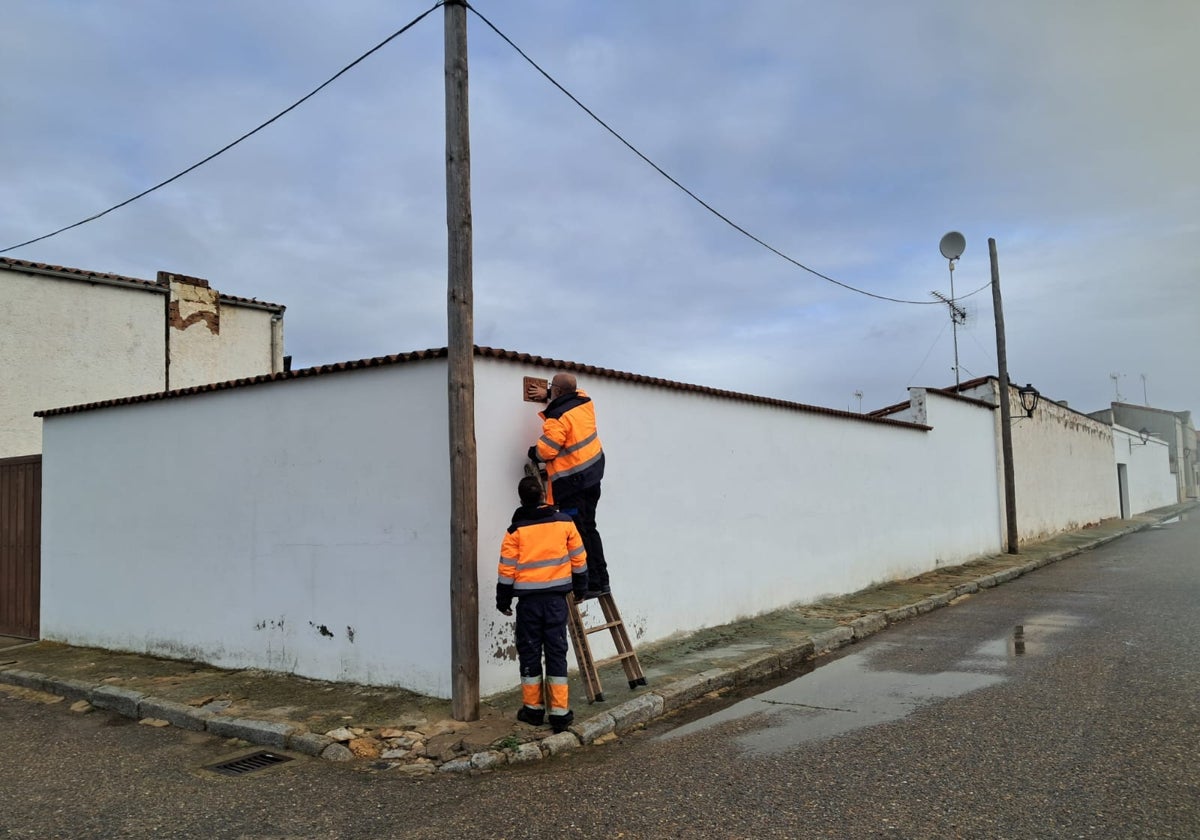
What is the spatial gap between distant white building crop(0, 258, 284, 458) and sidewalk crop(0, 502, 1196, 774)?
585 centimetres

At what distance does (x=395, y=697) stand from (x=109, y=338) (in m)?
11.9

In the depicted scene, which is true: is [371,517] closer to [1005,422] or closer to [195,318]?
[195,318]

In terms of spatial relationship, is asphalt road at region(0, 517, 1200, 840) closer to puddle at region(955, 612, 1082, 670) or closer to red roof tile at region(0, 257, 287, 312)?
puddle at region(955, 612, 1082, 670)

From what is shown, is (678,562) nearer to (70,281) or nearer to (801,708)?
(801,708)

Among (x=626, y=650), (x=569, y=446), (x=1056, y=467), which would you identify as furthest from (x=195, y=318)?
(x=1056, y=467)

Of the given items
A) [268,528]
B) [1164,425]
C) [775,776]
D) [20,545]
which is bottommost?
[775,776]

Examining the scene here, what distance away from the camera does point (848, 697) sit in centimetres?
654

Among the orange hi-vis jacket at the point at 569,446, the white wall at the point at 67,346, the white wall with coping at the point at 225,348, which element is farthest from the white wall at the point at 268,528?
the white wall with coping at the point at 225,348

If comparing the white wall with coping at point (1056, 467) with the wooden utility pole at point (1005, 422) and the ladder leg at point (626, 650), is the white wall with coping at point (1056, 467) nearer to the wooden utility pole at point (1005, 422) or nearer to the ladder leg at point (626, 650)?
the wooden utility pole at point (1005, 422)

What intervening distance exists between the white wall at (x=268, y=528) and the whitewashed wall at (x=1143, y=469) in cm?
3421

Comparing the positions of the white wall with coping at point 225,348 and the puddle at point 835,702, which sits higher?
the white wall with coping at point 225,348

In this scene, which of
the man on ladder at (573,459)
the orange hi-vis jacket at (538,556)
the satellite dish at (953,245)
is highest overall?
the satellite dish at (953,245)

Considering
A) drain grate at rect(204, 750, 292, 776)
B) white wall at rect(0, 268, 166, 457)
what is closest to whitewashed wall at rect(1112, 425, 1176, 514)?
white wall at rect(0, 268, 166, 457)

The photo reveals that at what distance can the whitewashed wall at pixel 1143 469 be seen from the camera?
3494 centimetres
